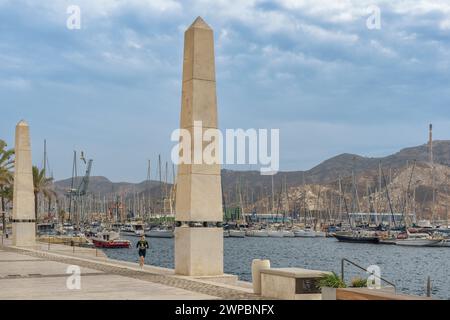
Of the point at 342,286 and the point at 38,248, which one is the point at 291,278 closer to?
the point at 342,286

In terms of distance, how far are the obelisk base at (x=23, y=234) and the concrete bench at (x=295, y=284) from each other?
37120 mm

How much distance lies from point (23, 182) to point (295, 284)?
37.4 meters

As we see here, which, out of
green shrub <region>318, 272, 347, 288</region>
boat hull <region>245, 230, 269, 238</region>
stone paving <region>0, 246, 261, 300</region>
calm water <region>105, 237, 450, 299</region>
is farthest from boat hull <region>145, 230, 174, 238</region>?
green shrub <region>318, 272, 347, 288</region>

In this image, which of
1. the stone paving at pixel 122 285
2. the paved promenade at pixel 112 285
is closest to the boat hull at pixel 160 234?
the paved promenade at pixel 112 285

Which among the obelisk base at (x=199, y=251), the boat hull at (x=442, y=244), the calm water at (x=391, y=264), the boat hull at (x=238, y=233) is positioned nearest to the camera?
the obelisk base at (x=199, y=251)

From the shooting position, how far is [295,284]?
55.5ft

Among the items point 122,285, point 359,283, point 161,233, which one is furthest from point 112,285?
point 161,233

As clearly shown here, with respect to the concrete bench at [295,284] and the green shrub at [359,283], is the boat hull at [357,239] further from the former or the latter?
the green shrub at [359,283]

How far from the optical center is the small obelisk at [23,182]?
49.4 meters

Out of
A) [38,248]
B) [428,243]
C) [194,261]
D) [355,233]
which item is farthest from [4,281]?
[355,233]

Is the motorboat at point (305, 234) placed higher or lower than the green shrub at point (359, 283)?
lower

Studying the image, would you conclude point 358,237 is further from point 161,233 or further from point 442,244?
point 161,233

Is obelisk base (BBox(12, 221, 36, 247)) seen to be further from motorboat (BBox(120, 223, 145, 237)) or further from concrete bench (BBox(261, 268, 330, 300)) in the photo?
motorboat (BBox(120, 223, 145, 237))
